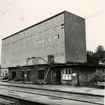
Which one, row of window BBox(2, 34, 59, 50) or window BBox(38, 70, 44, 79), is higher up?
row of window BBox(2, 34, 59, 50)

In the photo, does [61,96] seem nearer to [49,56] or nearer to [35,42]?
[49,56]

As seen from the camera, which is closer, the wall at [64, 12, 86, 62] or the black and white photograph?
the black and white photograph

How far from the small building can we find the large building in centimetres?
920

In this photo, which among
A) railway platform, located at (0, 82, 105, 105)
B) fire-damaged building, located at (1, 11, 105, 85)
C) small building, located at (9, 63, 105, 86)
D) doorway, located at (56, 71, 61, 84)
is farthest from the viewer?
doorway, located at (56, 71, 61, 84)

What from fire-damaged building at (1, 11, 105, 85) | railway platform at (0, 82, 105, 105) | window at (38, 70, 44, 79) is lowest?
railway platform at (0, 82, 105, 105)

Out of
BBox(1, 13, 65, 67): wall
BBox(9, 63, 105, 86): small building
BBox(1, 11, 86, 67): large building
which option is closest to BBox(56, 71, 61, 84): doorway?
BBox(9, 63, 105, 86): small building

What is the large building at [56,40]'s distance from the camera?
4178 centimetres

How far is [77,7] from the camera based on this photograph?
8.63 m

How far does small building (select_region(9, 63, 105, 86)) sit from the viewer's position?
2598 centimetres

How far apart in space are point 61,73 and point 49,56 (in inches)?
549

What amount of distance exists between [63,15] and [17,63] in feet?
78.0

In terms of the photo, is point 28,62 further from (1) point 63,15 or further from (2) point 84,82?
(2) point 84,82

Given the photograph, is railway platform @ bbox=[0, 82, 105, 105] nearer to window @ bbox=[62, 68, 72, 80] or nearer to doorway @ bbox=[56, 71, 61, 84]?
window @ bbox=[62, 68, 72, 80]

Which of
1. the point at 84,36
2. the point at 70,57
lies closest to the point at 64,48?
the point at 70,57
